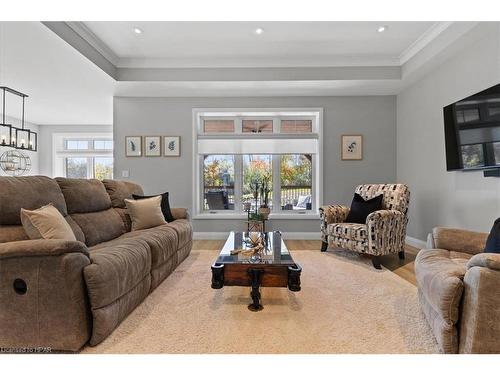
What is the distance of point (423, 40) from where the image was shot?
3473 mm

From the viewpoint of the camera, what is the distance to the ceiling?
320 cm

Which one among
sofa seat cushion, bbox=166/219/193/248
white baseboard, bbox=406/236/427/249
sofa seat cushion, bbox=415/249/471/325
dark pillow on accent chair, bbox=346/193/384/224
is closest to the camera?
sofa seat cushion, bbox=415/249/471/325

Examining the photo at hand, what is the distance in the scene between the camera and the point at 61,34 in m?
2.92

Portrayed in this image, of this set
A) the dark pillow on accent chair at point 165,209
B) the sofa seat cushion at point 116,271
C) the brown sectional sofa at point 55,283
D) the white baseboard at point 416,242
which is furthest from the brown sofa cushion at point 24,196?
the white baseboard at point 416,242

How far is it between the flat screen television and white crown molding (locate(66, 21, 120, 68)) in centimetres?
444

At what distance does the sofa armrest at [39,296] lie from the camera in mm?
1471

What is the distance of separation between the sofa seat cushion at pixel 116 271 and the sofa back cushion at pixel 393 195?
9.66 ft

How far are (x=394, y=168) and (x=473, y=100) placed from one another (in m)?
2.03

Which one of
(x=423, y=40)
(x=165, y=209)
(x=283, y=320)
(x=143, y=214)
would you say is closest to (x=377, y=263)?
(x=283, y=320)

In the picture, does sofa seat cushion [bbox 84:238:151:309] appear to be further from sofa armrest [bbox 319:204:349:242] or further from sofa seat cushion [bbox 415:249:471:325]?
sofa armrest [bbox 319:204:349:242]

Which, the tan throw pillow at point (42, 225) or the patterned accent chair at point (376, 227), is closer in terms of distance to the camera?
the tan throw pillow at point (42, 225)

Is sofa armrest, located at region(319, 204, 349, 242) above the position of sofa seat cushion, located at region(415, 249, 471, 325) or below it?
above

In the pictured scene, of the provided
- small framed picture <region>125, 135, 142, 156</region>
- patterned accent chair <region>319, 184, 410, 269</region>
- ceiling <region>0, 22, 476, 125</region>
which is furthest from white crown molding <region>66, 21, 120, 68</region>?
patterned accent chair <region>319, 184, 410, 269</region>

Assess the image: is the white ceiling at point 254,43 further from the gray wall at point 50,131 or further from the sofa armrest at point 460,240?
the gray wall at point 50,131
